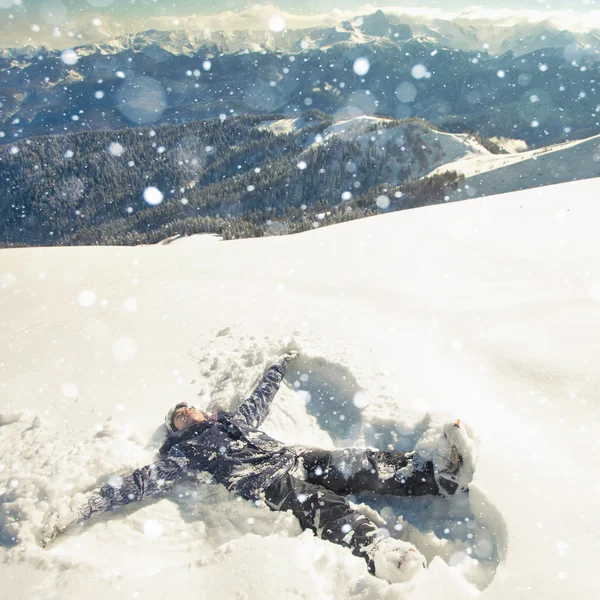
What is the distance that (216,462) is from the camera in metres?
3.77

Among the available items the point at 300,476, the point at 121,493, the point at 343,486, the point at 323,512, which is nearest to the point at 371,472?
the point at 343,486

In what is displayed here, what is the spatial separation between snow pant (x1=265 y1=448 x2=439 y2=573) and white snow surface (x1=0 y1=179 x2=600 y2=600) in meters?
0.18

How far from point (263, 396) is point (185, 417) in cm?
91

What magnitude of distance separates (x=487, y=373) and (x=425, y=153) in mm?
86356

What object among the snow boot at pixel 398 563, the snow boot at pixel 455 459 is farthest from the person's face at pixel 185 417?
Result: the snow boot at pixel 455 459

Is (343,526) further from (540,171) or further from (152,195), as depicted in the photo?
(152,195)

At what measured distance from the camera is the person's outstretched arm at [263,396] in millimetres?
4324

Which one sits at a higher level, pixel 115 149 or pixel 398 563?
pixel 398 563

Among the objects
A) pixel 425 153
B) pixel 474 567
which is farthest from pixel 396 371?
pixel 425 153

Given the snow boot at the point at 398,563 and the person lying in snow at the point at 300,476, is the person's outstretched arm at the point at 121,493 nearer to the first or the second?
the person lying in snow at the point at 300,476

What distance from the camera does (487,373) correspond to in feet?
13.9

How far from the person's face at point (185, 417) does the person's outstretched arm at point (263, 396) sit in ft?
1.28

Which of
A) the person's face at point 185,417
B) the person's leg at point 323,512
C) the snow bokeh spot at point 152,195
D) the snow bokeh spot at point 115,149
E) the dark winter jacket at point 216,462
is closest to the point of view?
the person's leg at point 323,512

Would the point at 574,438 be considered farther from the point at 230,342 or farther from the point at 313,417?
the point at 230,342
